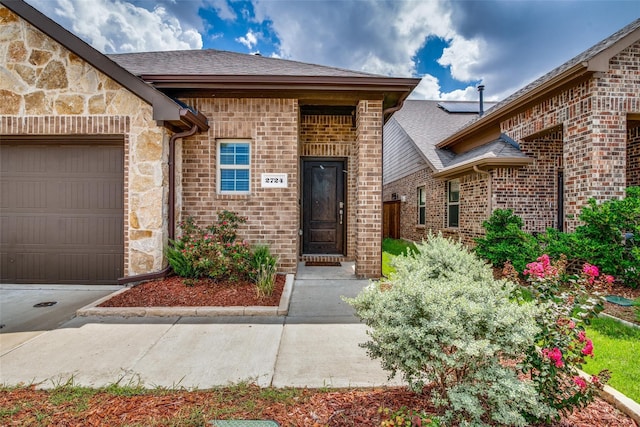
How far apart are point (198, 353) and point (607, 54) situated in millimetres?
8523

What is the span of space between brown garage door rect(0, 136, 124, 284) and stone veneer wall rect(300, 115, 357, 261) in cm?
392

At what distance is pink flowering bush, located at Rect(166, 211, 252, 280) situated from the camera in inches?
195

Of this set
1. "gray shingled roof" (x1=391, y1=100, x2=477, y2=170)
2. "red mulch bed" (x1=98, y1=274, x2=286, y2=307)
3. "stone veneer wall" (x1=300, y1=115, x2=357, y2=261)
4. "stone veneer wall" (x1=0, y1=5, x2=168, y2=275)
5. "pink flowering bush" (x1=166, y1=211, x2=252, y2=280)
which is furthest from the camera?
"gray shingled roof" (x1=391, y1=100, x2=477, y2=170)

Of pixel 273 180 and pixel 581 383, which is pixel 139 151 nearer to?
pixel 273 180

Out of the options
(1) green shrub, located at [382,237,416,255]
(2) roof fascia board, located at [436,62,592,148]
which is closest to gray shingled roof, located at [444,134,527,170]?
(2) roof fascia board, located at [436,62,592,148]

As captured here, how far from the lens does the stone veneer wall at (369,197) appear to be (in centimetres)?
617

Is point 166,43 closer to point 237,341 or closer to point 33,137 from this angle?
point 33,137

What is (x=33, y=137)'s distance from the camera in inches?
214

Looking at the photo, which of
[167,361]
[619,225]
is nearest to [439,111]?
[619,225]

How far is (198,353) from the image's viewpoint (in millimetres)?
3109

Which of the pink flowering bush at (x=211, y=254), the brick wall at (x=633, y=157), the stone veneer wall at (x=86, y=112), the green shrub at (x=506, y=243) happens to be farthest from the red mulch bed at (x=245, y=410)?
the brick wall at (x=633, y=157)

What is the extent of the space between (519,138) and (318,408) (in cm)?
886

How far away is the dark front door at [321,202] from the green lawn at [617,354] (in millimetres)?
5029

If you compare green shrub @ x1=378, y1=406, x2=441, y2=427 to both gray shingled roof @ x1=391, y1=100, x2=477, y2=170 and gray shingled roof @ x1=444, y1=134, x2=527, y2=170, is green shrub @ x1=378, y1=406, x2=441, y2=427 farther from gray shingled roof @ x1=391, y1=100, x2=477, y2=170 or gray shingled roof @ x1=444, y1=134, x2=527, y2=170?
gray shingled roof @ x1=391, y1=100, x2=477, y2=170
